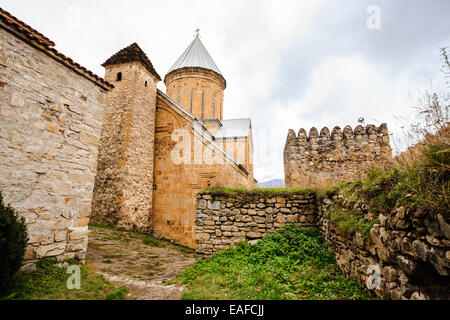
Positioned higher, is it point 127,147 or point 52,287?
point 127,147

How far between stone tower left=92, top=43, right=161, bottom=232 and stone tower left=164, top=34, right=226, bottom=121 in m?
4.74

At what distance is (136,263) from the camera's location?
6.06 meters

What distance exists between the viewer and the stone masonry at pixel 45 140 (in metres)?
3.63

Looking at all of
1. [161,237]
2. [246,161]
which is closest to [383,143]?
[246,161]

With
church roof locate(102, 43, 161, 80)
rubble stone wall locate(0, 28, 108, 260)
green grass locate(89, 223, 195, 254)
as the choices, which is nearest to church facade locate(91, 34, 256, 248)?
church roof locate(102, 43, 161, 80)

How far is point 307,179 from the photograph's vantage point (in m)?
8.24

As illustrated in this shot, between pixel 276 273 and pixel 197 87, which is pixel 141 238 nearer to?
pixel 276 273

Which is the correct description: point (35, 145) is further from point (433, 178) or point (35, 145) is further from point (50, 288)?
point (433, 178)

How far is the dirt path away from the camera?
13.2 feet

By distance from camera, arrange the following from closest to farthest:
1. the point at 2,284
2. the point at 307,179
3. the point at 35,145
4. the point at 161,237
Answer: the point at 2,284 < the point at 35,145 < the point at 307,179 < the point at 161,237

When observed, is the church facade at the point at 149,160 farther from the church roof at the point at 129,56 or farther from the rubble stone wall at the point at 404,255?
the rubble stone wall at the point at 404,255

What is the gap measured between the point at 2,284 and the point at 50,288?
2.31 ft

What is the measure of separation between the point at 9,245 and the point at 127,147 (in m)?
7.65

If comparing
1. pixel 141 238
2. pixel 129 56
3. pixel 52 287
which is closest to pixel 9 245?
pixel 52 287
